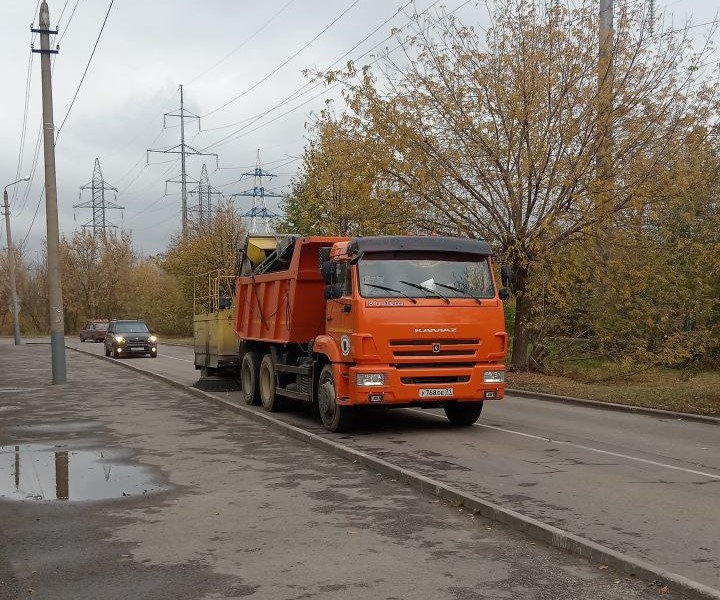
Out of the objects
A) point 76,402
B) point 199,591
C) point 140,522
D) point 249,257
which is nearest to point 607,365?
point 249,257

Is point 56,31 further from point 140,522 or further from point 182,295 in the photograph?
point 182,295

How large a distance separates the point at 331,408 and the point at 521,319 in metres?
11.2

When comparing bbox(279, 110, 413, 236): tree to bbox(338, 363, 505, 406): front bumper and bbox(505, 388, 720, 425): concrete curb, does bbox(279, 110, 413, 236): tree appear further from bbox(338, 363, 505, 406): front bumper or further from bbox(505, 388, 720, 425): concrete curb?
bbox(338, 363, 505, 406): front bumper

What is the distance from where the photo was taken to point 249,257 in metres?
16.7

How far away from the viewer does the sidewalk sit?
17.4 feet

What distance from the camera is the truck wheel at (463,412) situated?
12664mm

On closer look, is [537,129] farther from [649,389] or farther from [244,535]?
[244,535]

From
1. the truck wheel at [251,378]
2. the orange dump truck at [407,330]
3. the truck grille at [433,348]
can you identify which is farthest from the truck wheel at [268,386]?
the truck grille at [433,348]

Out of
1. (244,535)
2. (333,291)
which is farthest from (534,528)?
(333,291)

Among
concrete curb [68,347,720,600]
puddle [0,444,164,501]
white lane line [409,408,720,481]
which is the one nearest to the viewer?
concrete curb [68,347,720,600]

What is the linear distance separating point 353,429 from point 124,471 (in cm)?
403

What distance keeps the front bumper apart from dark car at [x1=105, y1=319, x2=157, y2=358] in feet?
Result: 87.0

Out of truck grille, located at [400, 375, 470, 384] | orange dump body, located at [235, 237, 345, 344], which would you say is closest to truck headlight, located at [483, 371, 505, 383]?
truck grille, located at [400, 375, 470, 384]

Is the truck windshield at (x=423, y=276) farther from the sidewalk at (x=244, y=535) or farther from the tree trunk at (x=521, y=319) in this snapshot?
the tree trunk at (x=521, y=319)
